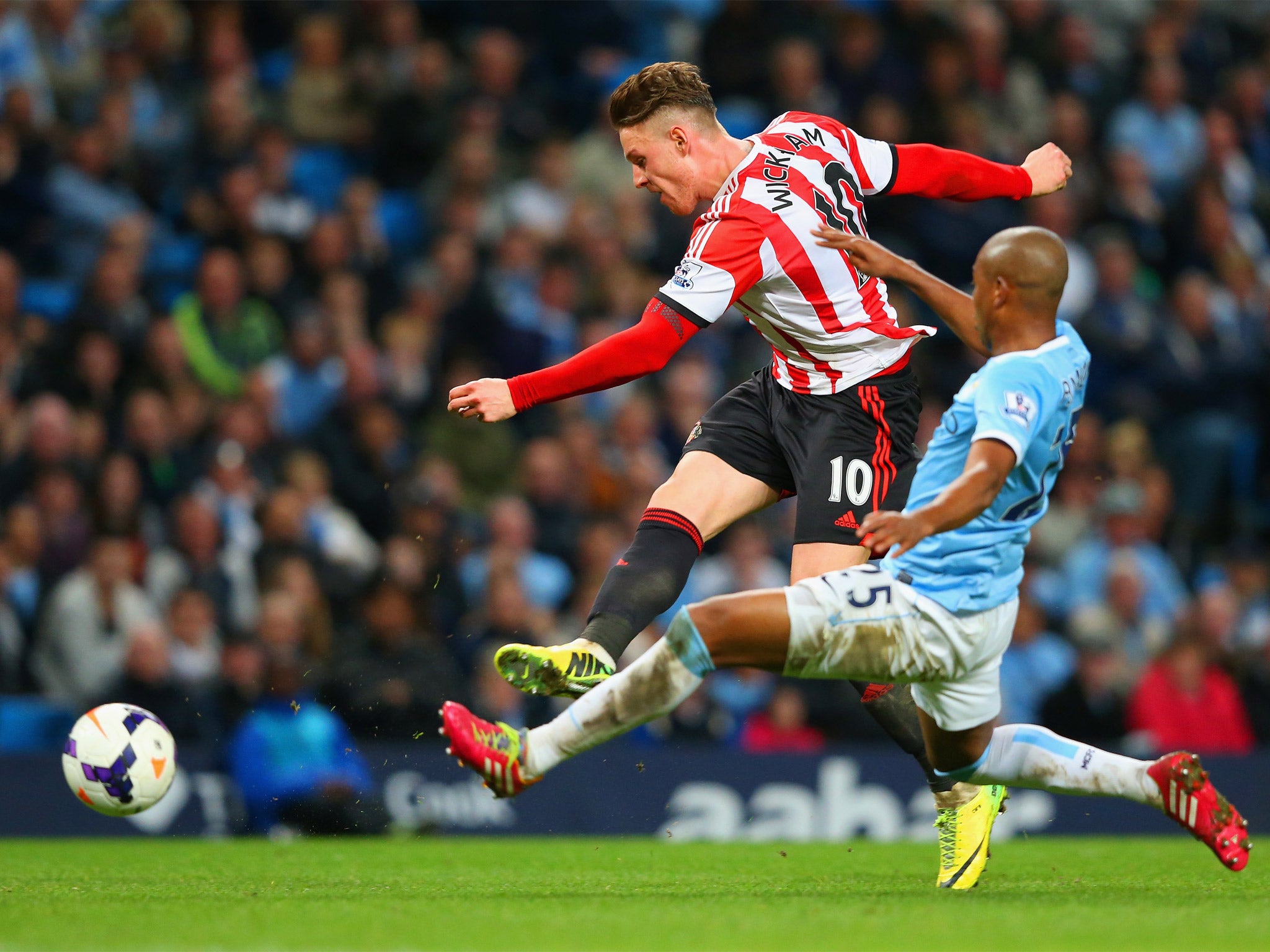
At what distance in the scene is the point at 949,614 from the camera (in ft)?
15.8

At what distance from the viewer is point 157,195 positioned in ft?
37.4

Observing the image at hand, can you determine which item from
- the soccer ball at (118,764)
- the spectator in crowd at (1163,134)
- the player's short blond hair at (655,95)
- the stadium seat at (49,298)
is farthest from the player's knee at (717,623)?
the spectator in crowd at (1163,134)

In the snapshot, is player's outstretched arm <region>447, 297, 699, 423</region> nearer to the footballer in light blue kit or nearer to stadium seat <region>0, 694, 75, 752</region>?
the footballer in light blue kit

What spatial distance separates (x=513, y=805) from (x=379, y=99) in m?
5.81

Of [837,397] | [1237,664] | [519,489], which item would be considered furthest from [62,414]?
[1237,664]

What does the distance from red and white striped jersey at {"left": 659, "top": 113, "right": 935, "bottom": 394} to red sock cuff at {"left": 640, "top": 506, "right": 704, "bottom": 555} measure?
650mm

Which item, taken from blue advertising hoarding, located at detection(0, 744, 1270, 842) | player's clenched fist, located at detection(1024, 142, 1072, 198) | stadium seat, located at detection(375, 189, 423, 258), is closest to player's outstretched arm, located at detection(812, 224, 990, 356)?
player's clenched fist, located at detection(1024, 142, 1072, 198)

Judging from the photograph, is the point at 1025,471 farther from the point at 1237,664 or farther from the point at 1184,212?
the point at 1184,212

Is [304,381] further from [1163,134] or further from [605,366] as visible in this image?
[1163,134]

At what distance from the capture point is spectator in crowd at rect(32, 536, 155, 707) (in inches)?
368

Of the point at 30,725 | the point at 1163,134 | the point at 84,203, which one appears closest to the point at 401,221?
the point at 84,203

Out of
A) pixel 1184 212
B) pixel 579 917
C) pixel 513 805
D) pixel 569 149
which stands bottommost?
pixel 513 805

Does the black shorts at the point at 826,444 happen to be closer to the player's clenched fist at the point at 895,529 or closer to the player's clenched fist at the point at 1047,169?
the player's clenched fist at the point at 1047,169

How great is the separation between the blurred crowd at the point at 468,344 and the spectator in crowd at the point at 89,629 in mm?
23
